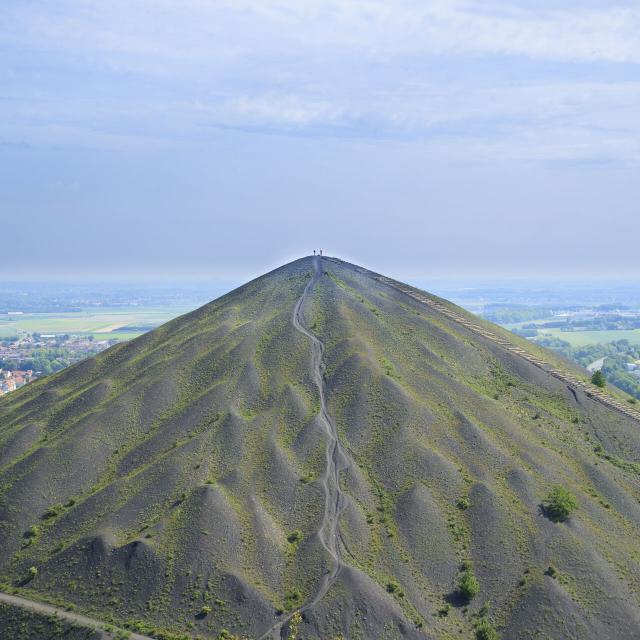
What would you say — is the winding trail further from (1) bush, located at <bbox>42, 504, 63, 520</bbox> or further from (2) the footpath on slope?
(2) the footpath on slope

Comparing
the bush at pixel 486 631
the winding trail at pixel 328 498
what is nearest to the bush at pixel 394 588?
the winding trail at pixel 328 498

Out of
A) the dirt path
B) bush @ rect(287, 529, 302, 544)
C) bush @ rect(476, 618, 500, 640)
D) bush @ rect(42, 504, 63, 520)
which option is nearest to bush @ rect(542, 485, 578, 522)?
bush @ rect(476, 618, 500, 640)

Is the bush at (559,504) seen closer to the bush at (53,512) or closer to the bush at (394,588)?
the bush at (394,588)

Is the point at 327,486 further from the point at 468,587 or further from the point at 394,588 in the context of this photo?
the point at 468,587

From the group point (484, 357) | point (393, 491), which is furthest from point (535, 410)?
point (393, 491)

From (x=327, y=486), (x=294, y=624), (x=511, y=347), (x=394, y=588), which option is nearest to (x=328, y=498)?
(x=327, y=486)
